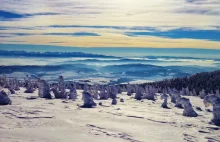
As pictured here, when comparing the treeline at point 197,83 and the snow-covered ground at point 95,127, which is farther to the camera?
the treeline at point 197,83

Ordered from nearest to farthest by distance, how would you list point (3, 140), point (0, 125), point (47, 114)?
1. point (3, 140)
2. point (0, 125)
3. point (47, 114)

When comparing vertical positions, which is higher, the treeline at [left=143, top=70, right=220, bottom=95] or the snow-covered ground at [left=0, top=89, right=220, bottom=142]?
the snow-covered ground at [left=0, top=89, right=220, bottom=142]

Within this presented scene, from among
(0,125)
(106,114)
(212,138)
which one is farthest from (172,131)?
(0,125)

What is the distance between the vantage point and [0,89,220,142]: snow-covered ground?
1775cm

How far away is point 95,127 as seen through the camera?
68.2ft

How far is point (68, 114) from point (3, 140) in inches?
380

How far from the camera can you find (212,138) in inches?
792

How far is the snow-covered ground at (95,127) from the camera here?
17748mm

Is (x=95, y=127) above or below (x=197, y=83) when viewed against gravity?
above

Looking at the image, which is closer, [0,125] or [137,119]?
[0,125]

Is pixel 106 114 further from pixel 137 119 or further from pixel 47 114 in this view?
pixel 47 114

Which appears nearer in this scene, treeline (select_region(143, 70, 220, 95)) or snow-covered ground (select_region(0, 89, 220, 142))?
snow-covered ground (select_region(0, 89, 220, 142))

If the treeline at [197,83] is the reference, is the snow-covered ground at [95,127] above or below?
above

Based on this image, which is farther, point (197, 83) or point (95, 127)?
point (197, 83)
